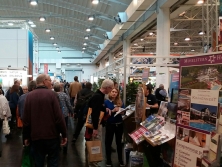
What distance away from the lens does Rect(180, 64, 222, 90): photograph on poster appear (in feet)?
7.73

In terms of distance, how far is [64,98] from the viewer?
214 inches

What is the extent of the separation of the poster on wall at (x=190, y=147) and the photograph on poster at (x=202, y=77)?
43 centimetres

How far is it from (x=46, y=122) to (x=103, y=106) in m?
1.51

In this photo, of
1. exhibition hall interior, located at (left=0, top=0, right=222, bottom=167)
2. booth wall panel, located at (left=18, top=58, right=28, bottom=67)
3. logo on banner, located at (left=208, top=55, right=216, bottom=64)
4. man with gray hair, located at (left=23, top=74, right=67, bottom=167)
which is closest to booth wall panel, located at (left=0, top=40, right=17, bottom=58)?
booth wall panel, located at (left=18, top=58, right=28, bottom=67)

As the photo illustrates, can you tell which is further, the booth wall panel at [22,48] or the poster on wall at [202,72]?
the booth wall panel at [22,48]

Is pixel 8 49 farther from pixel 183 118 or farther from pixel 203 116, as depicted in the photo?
pixel 203 116

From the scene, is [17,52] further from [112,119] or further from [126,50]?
[112,119]

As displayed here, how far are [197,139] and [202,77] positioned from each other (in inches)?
22.5

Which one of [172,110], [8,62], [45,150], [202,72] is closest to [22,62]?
[8,62]

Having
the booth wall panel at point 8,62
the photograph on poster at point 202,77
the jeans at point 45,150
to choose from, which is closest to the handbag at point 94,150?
the jeans at point 45,150

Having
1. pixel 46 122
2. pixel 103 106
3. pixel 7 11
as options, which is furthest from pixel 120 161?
pixel 7 11

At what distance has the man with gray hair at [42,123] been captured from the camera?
2.99 meters

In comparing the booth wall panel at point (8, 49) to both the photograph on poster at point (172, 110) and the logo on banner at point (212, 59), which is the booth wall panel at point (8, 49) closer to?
the photograph on poster at point (172, 110)

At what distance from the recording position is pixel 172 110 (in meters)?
3.43
